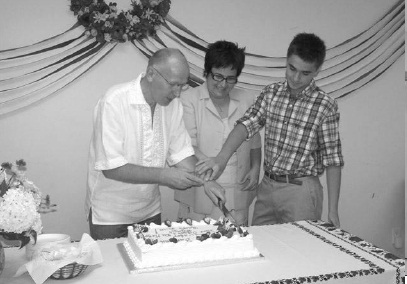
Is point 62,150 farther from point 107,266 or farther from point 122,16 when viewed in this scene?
point 107,266

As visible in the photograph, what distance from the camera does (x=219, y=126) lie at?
2.82m

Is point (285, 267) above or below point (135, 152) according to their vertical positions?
below

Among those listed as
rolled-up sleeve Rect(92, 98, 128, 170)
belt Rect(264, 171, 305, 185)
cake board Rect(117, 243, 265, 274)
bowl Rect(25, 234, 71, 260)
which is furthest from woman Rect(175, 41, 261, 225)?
bowl Rect(25, 234, 71, 260)

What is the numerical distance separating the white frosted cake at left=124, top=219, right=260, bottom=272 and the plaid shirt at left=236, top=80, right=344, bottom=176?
0.76 meters

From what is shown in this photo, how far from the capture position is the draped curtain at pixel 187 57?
10.3 ft

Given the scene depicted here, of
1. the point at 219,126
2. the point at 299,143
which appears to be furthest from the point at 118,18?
the point at 299,143

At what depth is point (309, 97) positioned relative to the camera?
2.64 meters

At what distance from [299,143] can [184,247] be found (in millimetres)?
1075

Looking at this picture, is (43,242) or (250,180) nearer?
(43,242)

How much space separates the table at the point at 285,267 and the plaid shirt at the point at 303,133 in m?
0.53

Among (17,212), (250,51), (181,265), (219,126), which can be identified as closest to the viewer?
(17,212)

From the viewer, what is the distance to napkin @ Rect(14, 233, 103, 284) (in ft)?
5.22

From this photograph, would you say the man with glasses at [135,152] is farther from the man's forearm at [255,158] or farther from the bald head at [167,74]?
the man's forearm at [255,158]

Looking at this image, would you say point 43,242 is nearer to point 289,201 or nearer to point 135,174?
point 135,174
